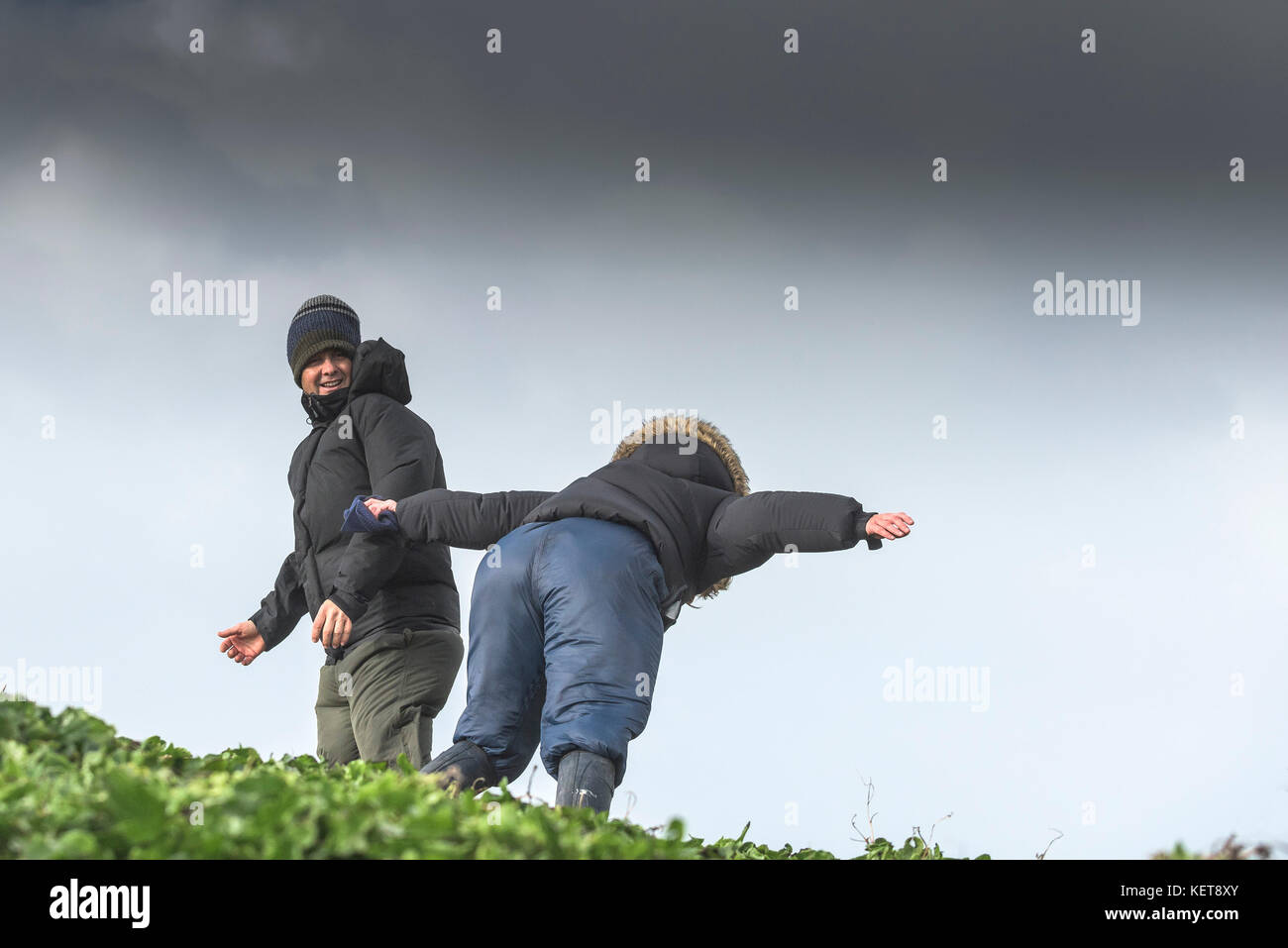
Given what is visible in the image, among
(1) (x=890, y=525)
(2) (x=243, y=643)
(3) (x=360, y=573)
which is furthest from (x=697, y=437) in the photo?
(2) (x=243, y=643)

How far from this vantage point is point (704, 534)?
465cm

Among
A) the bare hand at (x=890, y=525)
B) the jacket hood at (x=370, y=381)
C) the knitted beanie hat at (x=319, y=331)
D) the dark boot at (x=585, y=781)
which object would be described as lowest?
the dark boot at (x=585, y=781)

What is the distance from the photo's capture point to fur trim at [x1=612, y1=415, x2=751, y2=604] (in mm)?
5031

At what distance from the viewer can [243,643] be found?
5.46 meters

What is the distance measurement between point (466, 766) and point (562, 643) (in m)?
0.55

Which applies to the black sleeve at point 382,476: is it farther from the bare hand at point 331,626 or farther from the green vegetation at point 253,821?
the green vegetation at point 253,821

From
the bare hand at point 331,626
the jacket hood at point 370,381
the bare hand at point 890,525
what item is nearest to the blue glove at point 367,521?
the bare hand at point 331,626

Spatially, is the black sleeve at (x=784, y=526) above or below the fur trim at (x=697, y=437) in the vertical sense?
below

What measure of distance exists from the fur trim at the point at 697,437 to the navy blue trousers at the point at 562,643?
2.41ft

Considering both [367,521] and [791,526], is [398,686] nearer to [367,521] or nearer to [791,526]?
[367,521]

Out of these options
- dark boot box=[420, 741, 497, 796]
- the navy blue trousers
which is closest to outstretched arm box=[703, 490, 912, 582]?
the navy blue trousers

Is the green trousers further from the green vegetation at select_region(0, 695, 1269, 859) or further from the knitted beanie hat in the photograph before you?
the green vegetation at select_region(0, 695, 1269, 859)

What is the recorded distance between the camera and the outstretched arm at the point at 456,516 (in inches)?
184
